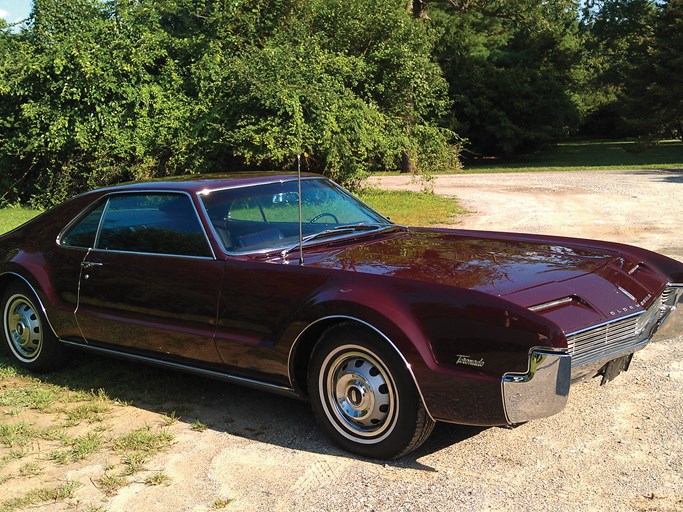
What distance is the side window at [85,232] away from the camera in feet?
16.9

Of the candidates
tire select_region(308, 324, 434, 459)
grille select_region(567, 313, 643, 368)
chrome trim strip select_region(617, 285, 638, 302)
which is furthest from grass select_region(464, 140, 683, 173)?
tire select_region(308, 324, 434, 459)

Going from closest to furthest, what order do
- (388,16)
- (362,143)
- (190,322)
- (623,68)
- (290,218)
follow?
(190,322)
(290,218)
(362,143)
(388,16)
(623,68)

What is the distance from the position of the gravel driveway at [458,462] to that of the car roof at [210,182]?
1.39 metres

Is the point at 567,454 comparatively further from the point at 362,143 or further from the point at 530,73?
the point at 530,73

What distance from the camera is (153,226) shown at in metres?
4.84

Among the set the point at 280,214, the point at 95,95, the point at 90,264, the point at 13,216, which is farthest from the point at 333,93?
the point at 90,264

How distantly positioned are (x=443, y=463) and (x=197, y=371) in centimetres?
161

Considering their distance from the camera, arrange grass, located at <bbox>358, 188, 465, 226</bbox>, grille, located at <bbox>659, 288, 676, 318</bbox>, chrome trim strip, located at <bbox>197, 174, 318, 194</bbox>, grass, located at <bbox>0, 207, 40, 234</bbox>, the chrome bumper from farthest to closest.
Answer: grass, located at <bbox>358, 188, 465, 226</bbox>, grass, located at <bbox>0, 207, 40, 234</bbox>, chrome trim strip, located at <bbox>197, 174, 318, 194</bbox>, grille, located at <bbox>659, 288, 676, 318</bbox>, the chrome bumper

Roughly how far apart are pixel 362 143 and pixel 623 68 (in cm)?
2849

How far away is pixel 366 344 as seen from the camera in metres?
3.68

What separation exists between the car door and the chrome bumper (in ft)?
5.90

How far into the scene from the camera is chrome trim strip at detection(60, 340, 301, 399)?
4.08m

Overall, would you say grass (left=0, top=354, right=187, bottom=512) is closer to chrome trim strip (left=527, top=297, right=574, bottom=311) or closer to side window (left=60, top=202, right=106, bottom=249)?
side window (left=60, top=202, right=106, bottom=249)

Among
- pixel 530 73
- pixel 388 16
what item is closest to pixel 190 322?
pixel 388 16
